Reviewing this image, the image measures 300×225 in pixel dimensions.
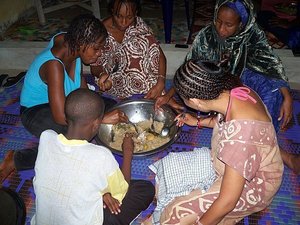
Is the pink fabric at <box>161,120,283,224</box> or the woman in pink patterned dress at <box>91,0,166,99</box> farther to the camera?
the woman in pink patterned dress at <box>91,0,166,99</box>

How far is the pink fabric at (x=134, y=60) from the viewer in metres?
2.63

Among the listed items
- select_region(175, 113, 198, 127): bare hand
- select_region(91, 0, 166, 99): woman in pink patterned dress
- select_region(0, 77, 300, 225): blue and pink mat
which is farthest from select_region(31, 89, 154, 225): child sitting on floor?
select_region(91, 0, 166, 99): woman in pink patterned dress

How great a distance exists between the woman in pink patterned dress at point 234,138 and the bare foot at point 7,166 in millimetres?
1429

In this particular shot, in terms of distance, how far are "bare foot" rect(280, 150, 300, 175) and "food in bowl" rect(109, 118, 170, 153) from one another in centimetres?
87

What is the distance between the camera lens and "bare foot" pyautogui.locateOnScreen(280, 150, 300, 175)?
2.26 meters

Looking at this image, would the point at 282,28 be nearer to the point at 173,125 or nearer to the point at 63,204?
the point at 173,125

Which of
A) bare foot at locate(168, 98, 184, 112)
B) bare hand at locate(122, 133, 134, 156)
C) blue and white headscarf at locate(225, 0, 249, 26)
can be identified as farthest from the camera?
bare foot at locate(168, 98, 184, 112)

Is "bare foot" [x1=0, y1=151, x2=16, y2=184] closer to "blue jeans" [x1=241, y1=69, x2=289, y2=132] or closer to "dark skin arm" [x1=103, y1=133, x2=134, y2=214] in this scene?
"dark skin arm" [x1=103, y1=133, x2=134, y2=214]

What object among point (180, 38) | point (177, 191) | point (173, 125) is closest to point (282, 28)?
point (180, 38)

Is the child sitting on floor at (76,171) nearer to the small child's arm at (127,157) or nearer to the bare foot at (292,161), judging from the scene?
the small child's arm at (127,157)

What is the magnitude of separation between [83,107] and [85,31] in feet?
2.26

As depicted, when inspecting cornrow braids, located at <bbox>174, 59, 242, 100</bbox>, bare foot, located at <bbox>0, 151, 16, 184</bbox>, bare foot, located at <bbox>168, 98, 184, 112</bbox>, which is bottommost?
bare foot, located at <bbox>0, 151, 16, 184</bbox>

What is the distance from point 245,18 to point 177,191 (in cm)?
127

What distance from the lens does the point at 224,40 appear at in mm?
2367
